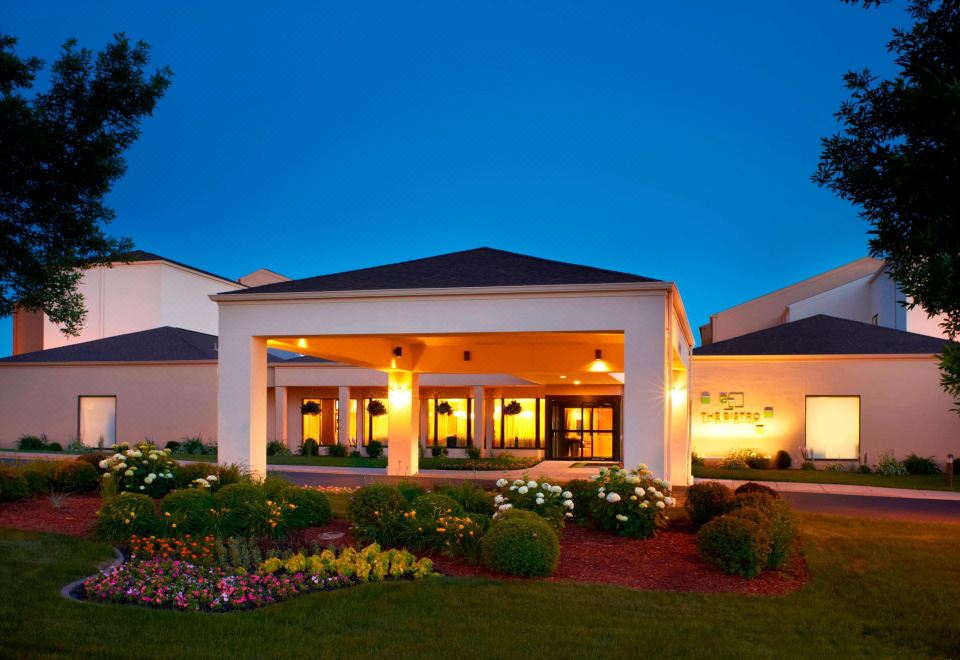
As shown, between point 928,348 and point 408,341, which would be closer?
point 408,341

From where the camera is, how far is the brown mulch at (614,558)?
9.13 m

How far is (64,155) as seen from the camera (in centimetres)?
1157

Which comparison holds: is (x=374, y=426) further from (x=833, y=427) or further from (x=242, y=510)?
(x=242, y=510)

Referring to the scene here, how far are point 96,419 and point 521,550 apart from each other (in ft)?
96.2

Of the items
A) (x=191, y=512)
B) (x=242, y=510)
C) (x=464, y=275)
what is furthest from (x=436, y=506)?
(x=464, y=275)

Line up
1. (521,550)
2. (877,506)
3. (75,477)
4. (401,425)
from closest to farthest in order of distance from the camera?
1. (521,550)
2. (75,477)
3. (877,506)
4. (401,425)

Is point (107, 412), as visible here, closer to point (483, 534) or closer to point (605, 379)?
point (605, 379)

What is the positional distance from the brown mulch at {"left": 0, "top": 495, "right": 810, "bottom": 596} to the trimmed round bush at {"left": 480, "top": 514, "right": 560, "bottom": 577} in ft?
0.51

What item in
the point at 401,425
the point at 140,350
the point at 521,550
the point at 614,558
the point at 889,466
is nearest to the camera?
the point at 521,550

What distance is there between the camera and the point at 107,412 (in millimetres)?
33281

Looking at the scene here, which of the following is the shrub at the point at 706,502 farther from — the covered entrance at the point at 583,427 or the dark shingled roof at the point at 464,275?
the covered entrance at the point at 583,427

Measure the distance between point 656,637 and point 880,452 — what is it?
22.7m

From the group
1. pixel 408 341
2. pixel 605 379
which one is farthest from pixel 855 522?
pixel 605 379

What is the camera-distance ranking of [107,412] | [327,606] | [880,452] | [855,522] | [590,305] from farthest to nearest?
[107,412]
[880,452]
[590,305]
[855,522]
[327,606]
